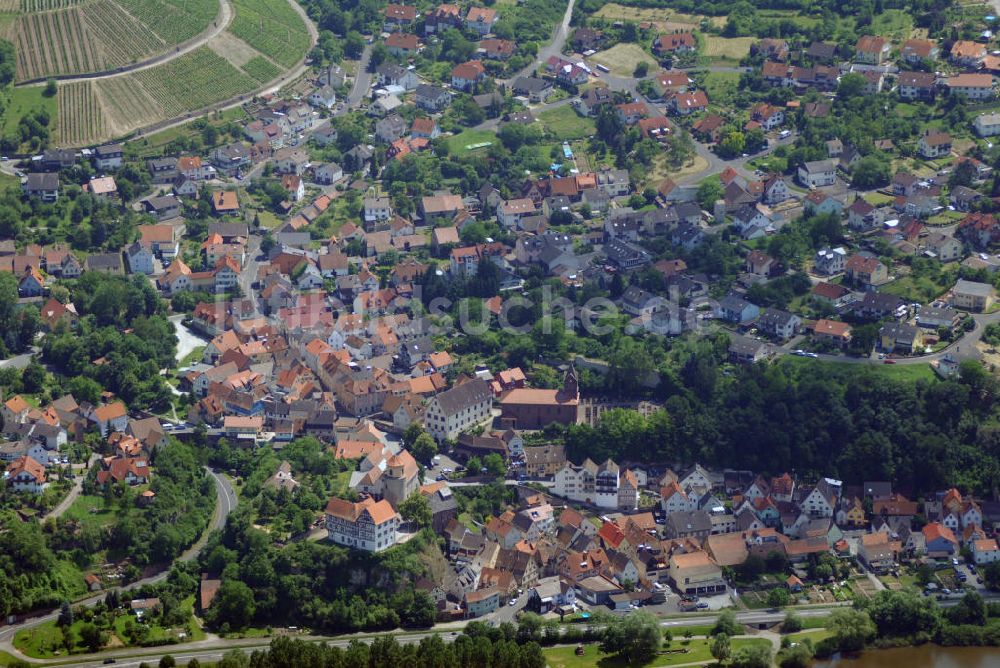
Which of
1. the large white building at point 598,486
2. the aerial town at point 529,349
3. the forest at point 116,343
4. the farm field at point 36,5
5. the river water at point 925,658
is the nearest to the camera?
the river water at point 925,658

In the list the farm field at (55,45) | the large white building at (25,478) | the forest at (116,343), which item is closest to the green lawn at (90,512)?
the large white building at (25,478)

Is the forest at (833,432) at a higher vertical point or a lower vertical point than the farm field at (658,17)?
lower

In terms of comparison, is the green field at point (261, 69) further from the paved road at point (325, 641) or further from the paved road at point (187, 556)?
the paved road at point (325, 641)

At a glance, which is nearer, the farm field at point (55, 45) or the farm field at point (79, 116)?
the farm field at point (79, 116)

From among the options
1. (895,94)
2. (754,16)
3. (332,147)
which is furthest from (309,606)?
(754,16)

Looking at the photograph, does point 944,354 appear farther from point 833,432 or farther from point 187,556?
point 187,556

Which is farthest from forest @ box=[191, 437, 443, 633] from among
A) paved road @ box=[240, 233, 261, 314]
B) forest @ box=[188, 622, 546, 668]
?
paved road @ box=[240, 233, 261, 314]
